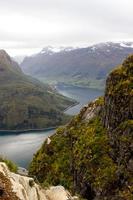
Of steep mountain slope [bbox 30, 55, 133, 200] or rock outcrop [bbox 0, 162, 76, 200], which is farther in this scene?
steep mountain slope [bbox 30, 55, 133, 200]

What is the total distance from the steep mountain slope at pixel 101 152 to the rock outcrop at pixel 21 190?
8828 millimetres

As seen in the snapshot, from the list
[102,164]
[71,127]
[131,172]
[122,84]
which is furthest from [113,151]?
[71,127]

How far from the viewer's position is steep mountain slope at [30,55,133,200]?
63250mm

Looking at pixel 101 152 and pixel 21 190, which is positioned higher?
pixel 21 190

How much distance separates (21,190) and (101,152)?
105 feet

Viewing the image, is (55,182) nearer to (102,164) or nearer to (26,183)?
(102,164)

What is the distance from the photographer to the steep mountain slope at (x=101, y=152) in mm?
63250

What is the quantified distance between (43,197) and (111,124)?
29.6 m

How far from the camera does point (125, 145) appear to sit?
64.6 metres

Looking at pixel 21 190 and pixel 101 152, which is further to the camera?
pixel 101 152

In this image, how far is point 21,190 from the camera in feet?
130

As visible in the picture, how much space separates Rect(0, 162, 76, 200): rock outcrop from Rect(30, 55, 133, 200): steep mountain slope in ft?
29.0

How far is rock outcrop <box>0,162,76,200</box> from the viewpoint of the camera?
121ft

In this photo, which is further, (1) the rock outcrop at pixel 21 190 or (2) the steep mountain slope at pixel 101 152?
(2) the steep mountain slope at pixel 101 152
